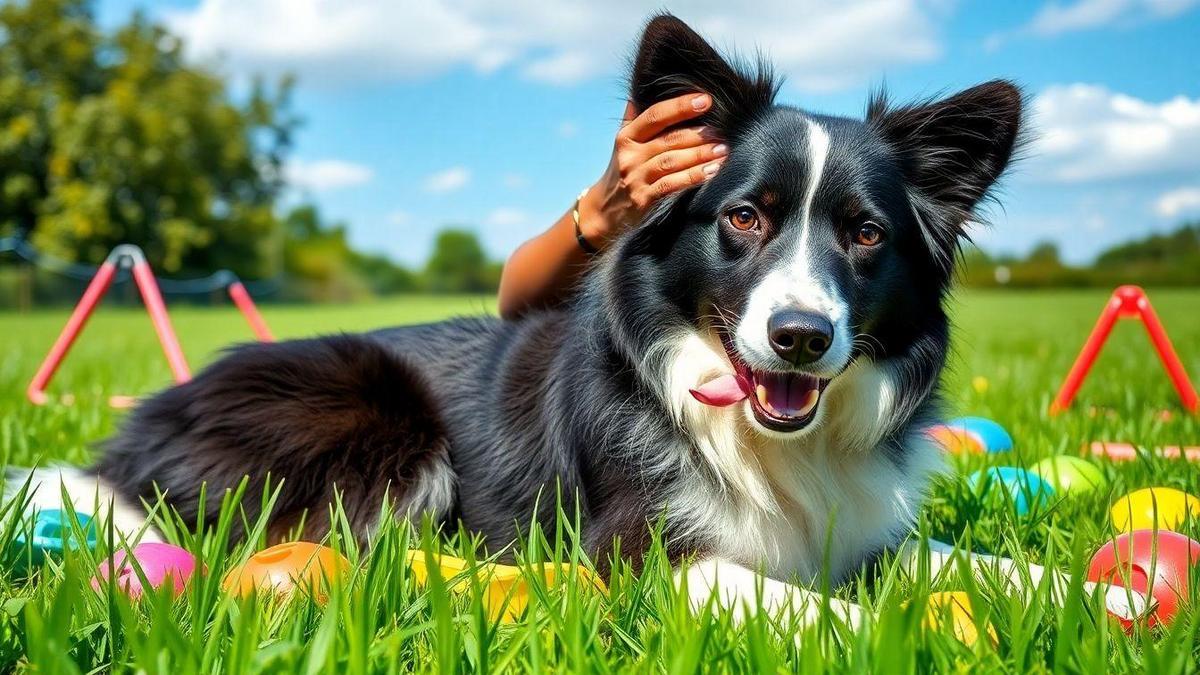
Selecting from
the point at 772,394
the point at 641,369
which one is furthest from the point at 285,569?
the point at 772,394

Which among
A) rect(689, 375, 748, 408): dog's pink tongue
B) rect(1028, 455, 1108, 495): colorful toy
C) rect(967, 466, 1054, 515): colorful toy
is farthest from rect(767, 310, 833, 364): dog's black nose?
rect(1028, 455, 1108, 495): colorful toy

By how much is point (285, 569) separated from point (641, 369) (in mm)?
1103

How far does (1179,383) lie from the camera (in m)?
4.87

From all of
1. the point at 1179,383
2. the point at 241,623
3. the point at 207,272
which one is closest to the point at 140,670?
the point at 241,623

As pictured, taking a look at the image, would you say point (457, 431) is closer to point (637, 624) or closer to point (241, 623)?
point (637, 624)

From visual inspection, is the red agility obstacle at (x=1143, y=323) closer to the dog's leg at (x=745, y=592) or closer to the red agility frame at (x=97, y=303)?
the dog's leg at (x=745, y=592)

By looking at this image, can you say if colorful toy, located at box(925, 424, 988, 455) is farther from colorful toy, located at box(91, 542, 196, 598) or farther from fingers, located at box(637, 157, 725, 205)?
colorful toy, located at box(91, 542, 196, 598)

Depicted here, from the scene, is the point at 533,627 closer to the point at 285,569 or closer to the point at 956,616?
the point at 285,569

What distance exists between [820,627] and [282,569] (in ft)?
4.08

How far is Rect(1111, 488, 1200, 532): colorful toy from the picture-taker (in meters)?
2.85

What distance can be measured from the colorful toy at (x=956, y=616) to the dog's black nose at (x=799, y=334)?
0.63 metres

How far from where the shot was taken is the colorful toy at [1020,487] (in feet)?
9.90

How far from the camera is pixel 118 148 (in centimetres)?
3672

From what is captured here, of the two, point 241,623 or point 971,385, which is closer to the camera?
point 241,623
